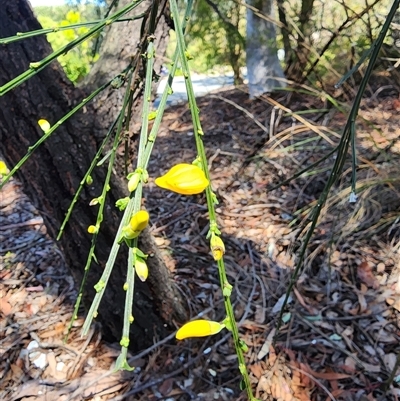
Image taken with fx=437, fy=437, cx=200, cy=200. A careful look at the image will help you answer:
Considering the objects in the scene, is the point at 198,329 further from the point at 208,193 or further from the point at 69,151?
the point at 69,151

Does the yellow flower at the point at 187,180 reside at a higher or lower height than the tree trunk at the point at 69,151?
higher

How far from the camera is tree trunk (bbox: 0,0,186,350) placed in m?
1.06

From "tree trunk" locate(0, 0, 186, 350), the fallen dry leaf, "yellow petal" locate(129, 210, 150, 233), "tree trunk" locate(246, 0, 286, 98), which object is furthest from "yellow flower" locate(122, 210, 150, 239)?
"tree trunk" locate(246, 0, 286, 98)

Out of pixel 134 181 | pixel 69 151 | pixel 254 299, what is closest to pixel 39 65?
pixel 134 181

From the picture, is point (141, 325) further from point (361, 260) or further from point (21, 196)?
point (21, 196)

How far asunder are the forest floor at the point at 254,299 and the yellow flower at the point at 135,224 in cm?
101

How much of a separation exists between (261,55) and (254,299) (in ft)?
7.68

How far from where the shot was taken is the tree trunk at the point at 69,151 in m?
1.06

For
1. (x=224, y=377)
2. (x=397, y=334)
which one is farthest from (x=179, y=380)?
(x=397, y=334)

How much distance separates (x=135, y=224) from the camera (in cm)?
33

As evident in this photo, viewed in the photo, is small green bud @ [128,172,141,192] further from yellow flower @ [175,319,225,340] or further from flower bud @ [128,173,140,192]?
yellow flower @ [175,319,225,340]

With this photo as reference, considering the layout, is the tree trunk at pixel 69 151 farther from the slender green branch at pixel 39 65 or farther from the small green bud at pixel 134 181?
the small green bud at pixel 134 181

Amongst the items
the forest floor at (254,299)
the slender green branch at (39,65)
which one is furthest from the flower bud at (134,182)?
the forest floor at (254,299)

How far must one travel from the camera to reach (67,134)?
3.63 feet
